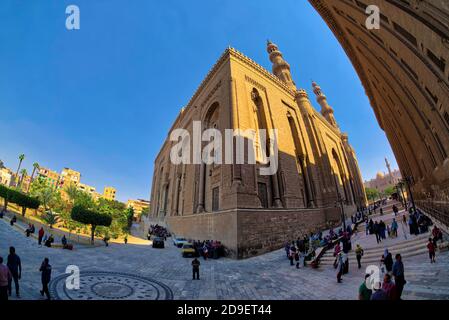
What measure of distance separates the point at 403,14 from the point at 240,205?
46.7 feet

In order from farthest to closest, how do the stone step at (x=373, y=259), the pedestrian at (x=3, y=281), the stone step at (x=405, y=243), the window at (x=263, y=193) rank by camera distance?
the window at (x=263, y=193) → the stone step at (x=405, y=243) → the stone step at (x=373, y=259) → the pedestrian at (x=3, y=281)

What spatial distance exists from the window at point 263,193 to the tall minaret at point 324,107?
4306 centimetres

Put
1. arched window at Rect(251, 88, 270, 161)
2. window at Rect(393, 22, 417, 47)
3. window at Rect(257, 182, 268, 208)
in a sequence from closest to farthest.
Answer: window at Rect(393, 22, 417, 47) → window at Rect(257, 182, 268, 208) → arched window at Rect(251, 88, 270, 161)

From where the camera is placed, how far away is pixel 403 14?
343 inches

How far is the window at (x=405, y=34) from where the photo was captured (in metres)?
9.51

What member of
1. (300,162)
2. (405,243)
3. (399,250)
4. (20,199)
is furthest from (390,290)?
(20,199)

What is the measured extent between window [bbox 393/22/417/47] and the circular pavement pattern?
1519 centimetres

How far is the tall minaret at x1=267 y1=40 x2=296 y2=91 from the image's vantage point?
37.3 m

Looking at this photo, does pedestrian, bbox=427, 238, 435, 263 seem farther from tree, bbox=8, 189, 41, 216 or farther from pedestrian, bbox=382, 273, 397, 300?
tree, bbox=8, 189, 41, 216

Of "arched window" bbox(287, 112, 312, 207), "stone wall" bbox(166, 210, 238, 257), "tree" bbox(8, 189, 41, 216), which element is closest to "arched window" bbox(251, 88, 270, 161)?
"arched window" bbox(287, 112, 312, 207)

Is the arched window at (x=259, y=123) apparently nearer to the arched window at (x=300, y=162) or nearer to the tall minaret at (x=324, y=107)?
the arched window at (x=300, y=162)

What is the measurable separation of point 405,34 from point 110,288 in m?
17.1

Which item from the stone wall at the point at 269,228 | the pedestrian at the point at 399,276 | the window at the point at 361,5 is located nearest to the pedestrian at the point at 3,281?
the pedestrian at the point at 399,276
